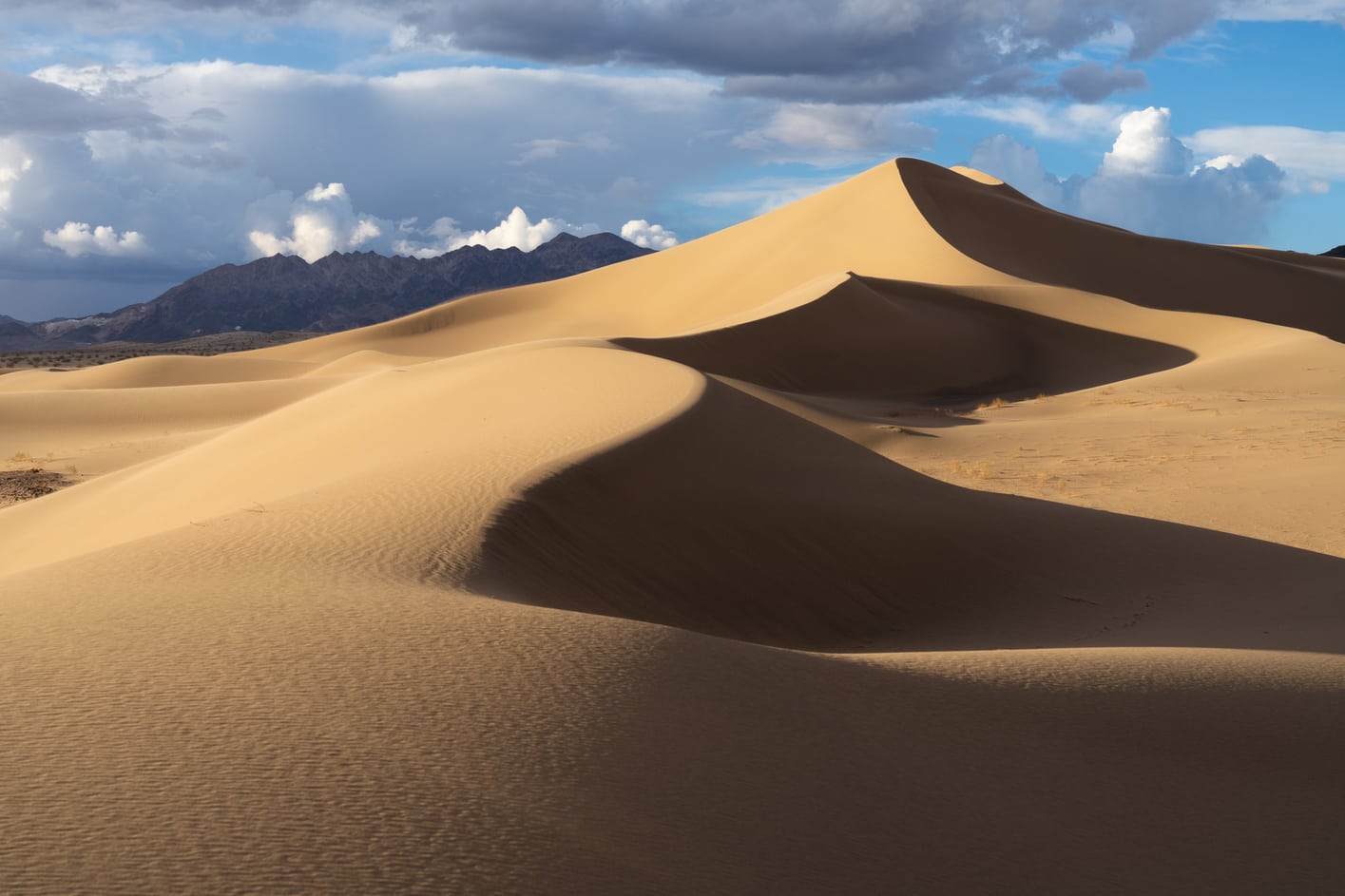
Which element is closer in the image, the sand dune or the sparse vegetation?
the sand dune

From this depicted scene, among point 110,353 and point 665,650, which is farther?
point 110,353

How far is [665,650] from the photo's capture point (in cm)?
542

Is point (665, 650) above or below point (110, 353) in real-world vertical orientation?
below

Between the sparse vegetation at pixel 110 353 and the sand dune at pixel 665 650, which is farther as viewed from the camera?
the sparse vegetation at pixel 110 353

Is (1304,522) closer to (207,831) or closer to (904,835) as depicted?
(904,835)

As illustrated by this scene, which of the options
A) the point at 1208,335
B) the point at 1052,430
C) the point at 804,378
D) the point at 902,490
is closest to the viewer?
the point at 902,490

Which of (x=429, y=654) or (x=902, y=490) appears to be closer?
(x=429, y=654)

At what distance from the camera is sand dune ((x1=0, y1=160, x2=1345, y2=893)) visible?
354cm

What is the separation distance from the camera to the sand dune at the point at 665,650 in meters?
3.54

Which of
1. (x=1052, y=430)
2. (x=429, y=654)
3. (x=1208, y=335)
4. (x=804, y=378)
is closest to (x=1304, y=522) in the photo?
(x=1052, y=430)

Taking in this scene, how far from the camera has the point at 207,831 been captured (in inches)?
125

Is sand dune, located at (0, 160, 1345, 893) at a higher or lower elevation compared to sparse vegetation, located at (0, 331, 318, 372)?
lower

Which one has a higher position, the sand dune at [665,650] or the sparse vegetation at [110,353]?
the sparse vegetation at [110,353]

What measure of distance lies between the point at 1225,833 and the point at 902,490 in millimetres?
8099
